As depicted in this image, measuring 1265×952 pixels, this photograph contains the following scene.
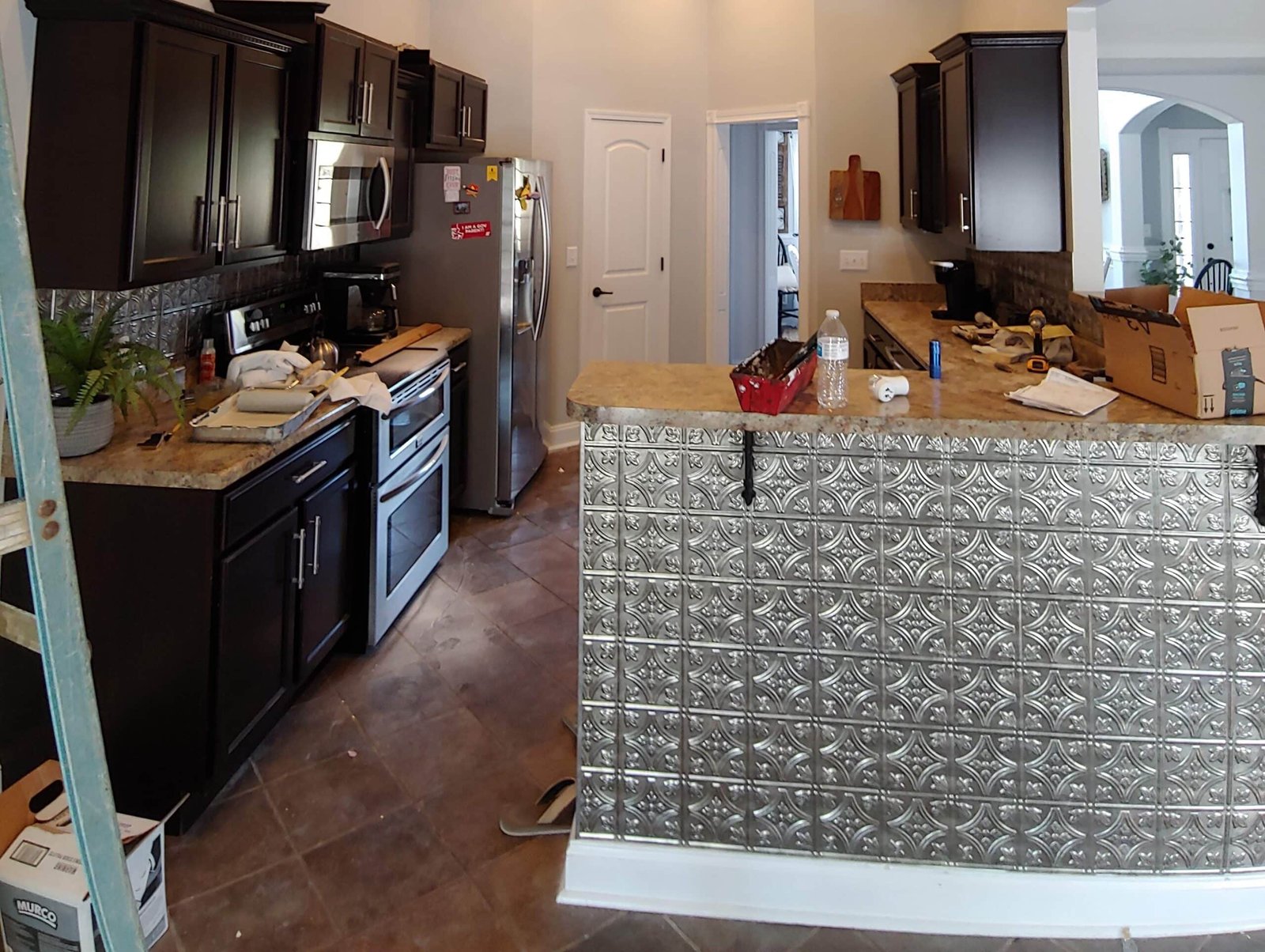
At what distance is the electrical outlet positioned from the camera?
205 inches

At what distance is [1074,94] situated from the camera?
3176 millimetres

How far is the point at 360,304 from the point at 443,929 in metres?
2.67

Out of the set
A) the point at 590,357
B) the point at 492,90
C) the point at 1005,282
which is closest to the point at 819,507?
the point at 1005,282

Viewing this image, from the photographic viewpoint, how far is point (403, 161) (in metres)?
3.98

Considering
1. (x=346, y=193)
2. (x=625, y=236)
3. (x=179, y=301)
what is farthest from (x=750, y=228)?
(x=179, y=301)

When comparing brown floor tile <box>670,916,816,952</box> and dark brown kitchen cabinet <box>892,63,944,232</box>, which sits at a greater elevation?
A: dark brown kitchen cabinet <box>892,63,944,232</box>

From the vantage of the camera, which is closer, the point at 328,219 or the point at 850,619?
the point at 850,619

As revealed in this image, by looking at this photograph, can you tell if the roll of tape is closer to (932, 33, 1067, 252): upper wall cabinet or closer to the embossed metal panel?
the embossed metal panel

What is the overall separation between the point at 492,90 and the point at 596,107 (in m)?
0.67

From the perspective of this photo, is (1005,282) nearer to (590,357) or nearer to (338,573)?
(590,357)

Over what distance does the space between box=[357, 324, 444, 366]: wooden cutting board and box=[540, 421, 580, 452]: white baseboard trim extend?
4.91ft

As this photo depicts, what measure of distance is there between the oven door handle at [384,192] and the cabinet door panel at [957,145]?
97.8 inches

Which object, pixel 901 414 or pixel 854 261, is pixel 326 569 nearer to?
pixel 901 414

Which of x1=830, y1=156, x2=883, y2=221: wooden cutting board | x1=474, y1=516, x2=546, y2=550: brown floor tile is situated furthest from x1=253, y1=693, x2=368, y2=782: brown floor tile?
x1=830, y1=156, x2=883, y2=221: wooden cutting board
